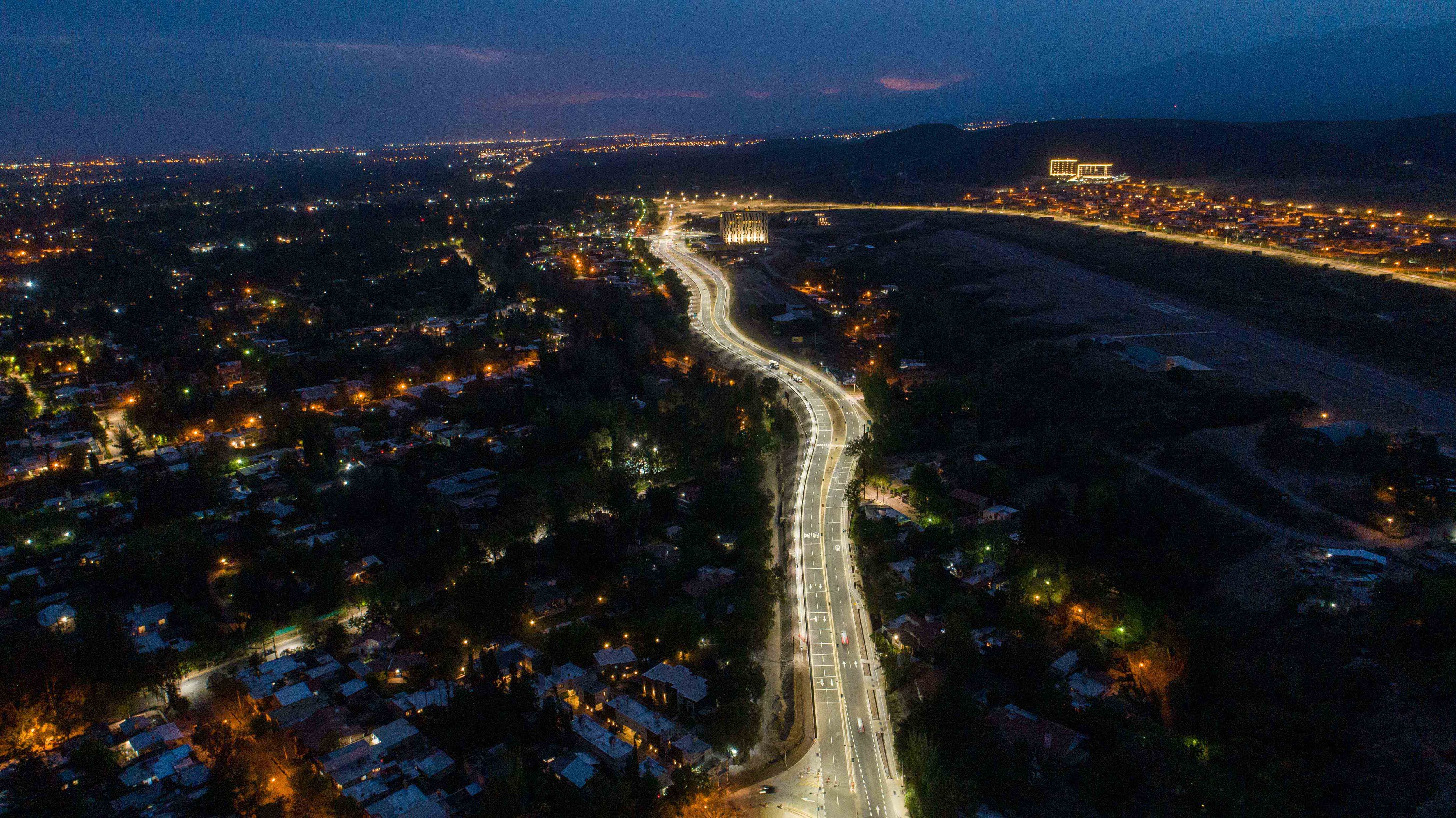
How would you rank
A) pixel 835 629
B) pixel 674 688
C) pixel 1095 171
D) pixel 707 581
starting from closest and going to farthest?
pixel 674 688 → pixel 835 629 → pixel 707 581 → pixel 1095 171

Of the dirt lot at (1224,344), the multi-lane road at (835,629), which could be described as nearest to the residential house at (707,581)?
the multi-lane road at (835,629)

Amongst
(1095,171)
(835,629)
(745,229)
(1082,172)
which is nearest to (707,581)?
(835,629)

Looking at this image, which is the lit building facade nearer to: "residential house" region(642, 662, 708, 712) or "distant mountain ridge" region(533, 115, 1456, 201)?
"distant mountain ridge" region(533, 115, 1456, 201)

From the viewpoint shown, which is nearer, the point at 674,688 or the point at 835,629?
the point at 674,688

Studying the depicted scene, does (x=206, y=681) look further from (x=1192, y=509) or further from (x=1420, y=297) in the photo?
(x=1420, y=297)

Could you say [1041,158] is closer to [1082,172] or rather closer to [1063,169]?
[1063,169]

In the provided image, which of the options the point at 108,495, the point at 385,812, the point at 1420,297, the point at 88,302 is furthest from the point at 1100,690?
the point at 88,302

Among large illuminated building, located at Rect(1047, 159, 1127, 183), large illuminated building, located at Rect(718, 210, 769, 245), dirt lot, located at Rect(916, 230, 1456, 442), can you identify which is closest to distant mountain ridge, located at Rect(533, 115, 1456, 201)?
large illuminated building, located at Rect(1047, 159, 1127, 183)
